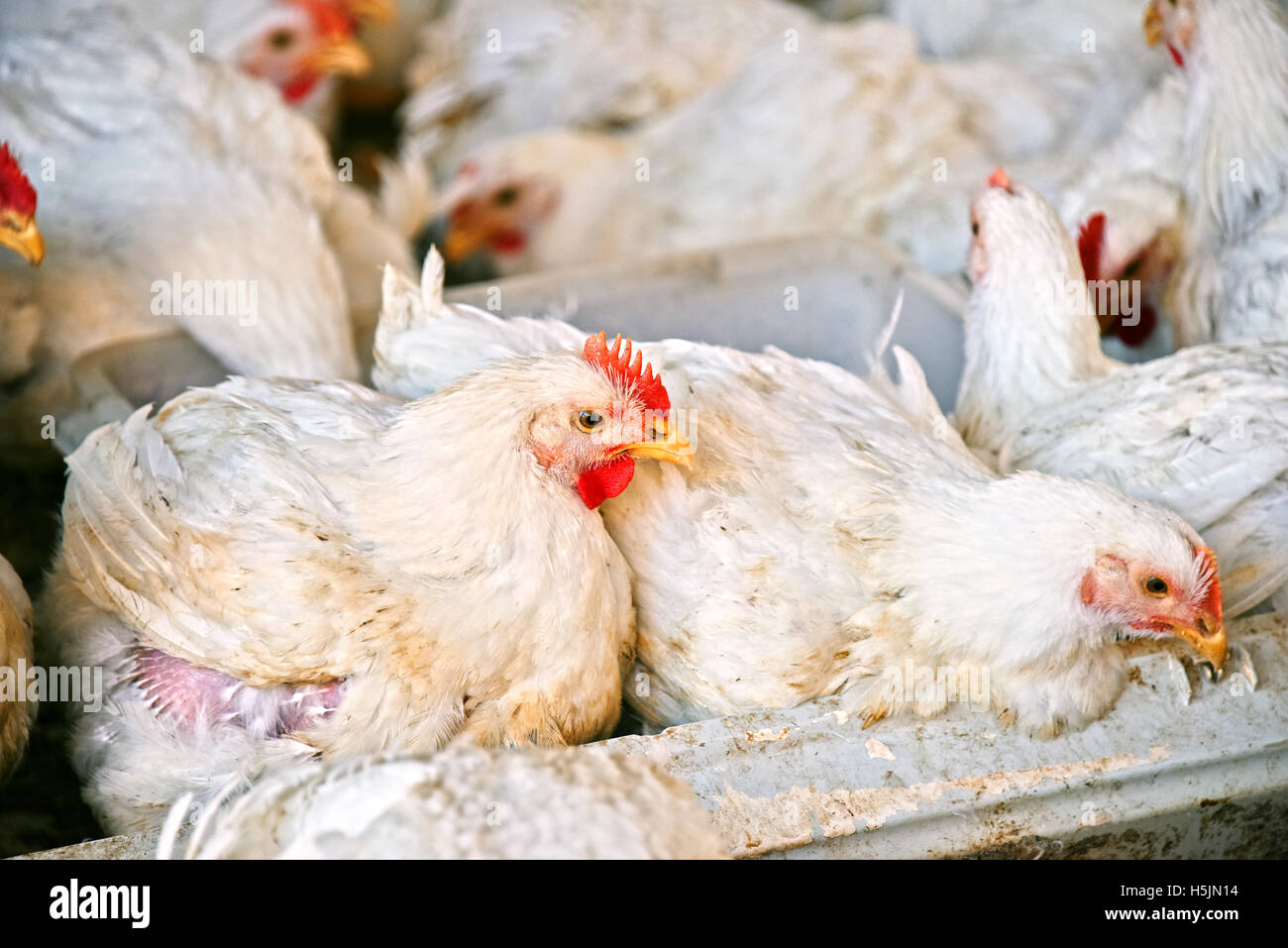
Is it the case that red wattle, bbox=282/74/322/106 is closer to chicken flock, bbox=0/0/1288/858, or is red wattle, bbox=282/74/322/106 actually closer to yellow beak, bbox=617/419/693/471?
chicken flock, bbox=0/0/1288/858

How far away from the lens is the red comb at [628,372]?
1693 millimetres

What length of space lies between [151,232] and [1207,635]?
2190 millimetres

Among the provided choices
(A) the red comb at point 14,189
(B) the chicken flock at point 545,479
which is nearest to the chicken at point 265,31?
(B) the chicken flock at point 545,479

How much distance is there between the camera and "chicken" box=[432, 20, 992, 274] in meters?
3.31

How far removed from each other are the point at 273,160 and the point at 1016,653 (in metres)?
A: 2.10

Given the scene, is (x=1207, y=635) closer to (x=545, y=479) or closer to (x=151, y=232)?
(x=545, y=479)

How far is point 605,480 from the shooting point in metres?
1.77

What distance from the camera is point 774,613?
1.75 metres

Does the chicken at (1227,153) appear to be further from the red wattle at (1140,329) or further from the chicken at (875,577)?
the chicken at (875,577)

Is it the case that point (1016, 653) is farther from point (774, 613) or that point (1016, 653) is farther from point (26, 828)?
A: point (26, 828)

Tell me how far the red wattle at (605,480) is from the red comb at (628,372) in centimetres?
11

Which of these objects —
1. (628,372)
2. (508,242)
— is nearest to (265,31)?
(508,242)

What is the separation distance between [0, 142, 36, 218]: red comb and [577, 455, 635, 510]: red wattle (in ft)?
3.76
